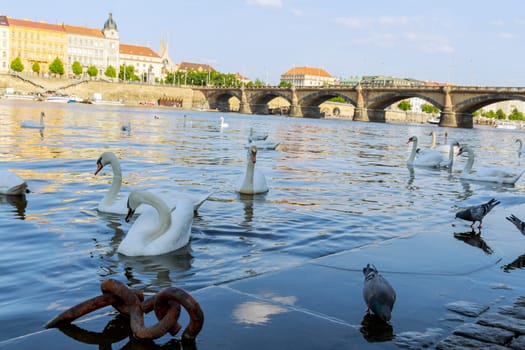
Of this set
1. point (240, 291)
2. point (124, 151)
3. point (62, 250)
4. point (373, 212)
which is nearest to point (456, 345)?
point (240, 291)

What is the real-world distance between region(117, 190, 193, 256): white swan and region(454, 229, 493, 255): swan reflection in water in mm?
3043

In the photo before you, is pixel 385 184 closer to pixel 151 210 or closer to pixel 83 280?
pixel 151 210

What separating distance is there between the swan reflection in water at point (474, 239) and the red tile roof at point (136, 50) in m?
157

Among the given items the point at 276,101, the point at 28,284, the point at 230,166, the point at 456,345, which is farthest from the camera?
the point at 276,101

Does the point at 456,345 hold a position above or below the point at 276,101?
below

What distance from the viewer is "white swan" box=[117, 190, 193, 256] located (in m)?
5.22

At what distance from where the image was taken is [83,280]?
4648 millimetres

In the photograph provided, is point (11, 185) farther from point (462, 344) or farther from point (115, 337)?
point (462, 344)

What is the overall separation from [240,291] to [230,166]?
405 inches

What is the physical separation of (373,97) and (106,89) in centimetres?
4993

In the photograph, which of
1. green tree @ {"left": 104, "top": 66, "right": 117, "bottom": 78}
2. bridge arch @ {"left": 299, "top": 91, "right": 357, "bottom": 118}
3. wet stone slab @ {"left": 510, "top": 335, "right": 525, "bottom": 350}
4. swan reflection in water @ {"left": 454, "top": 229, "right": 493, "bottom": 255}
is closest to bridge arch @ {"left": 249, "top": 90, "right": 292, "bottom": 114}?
bridge arch @ {"left": 299, "top": 91, "right": 357, "bottom": 118}

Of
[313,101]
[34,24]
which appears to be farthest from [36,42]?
[313,101]

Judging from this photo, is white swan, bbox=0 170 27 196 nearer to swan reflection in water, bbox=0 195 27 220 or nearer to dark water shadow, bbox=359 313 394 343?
swan reflection in water, bbox=0 195 27 220

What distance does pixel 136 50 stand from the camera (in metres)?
158
